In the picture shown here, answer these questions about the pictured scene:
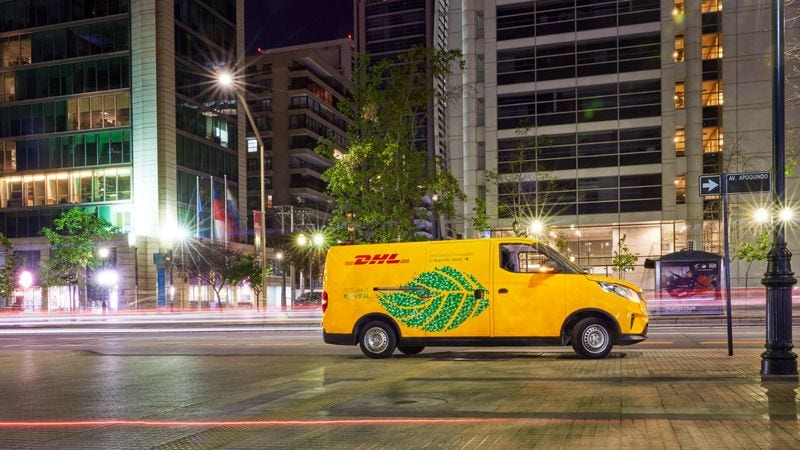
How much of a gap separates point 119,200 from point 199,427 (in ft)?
199

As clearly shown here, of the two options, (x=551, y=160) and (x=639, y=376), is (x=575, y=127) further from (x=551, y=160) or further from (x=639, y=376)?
(x=639, y=376)

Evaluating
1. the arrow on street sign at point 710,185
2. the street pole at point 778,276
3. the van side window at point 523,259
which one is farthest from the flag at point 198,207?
the street pole at point 778,276

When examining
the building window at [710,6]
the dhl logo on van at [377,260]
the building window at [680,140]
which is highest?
the building window at [710,6]

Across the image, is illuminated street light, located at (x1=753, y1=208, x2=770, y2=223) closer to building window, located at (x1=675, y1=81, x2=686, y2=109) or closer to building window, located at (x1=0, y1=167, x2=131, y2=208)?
building window, located at (x1=675, y1=81, x2=686, y2=109)

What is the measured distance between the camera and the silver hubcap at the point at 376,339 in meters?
15.1

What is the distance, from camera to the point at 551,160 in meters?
65.1

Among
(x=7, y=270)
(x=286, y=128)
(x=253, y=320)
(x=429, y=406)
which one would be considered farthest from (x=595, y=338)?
(x=286, y=128)

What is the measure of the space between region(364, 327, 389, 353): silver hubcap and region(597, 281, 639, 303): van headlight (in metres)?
4.32

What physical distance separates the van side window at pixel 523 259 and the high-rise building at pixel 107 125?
5228cm

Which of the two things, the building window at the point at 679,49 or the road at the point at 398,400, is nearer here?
the road at the point at 398,400

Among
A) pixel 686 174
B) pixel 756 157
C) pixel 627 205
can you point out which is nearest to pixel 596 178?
pixel 627 205

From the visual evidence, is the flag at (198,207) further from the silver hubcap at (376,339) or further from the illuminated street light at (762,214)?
the silver hubcap at (376,339)

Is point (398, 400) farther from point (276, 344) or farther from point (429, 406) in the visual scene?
point (276, 344)

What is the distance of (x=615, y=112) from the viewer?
6419 centimetres
